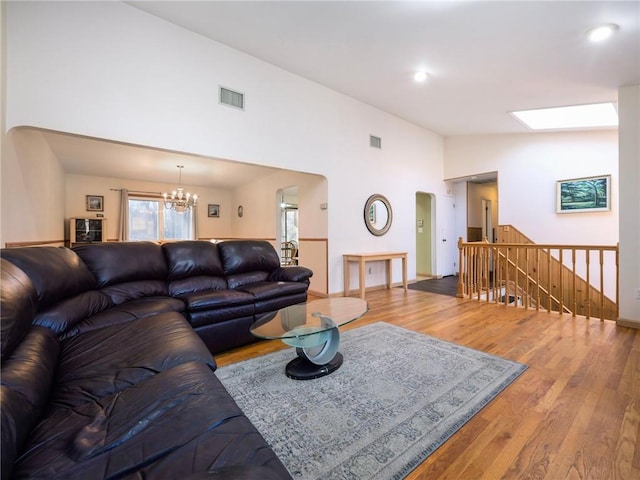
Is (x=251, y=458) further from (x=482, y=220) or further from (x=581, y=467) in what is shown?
(x=482, y=220)

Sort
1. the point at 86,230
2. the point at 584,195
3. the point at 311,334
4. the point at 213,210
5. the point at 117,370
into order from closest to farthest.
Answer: the point at 117,370
the point at 311,334
the point at 584,195
the point at 86,230
the point at 213,210

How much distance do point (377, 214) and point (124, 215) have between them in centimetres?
595

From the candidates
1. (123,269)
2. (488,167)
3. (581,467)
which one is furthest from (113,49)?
(488,167)

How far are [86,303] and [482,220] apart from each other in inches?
317

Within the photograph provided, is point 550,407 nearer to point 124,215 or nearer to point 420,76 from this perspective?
point 420,76

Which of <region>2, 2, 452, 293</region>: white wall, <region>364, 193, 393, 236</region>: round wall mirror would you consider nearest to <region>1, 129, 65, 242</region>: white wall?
<region>2, 2, 452, 293</region>: white wall

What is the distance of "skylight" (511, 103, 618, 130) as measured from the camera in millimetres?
4051

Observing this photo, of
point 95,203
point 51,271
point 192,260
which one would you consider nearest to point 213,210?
point 95,203

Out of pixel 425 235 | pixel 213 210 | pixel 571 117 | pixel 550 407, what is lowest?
pixel 550 407

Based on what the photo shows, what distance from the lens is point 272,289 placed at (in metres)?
2.88

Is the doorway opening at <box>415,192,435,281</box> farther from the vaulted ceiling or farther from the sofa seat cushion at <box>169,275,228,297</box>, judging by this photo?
the sofa seat cushion at <box>169,275,228,297</box>

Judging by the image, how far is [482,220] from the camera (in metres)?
7.42

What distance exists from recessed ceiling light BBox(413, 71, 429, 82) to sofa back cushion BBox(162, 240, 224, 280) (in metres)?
3.26

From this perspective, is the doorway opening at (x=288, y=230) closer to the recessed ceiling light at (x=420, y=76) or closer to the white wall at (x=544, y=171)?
the recessed ceiling light at (x=420, y=76)
